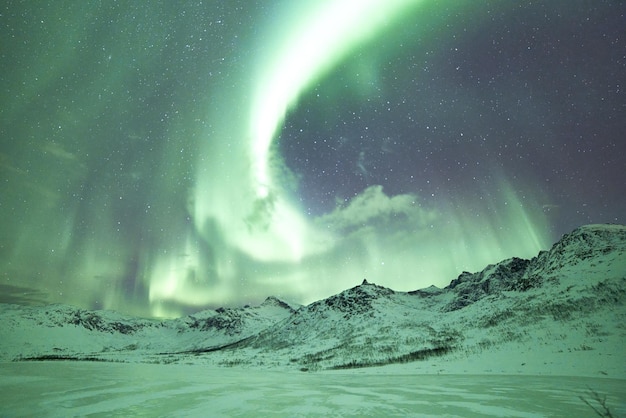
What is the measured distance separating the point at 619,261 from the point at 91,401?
80.2 metres

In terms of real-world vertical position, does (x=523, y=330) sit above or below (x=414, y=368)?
above

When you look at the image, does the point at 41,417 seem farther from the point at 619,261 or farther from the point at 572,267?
the point at 572,267

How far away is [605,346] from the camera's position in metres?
31.4

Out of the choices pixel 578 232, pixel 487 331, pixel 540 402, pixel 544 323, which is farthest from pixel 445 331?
pixel 540 402

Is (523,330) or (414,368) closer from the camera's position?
(414,368)

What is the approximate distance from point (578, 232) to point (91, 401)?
365 feet

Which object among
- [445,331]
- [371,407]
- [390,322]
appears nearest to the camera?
[371,407]

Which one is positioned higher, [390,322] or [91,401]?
[390,322]

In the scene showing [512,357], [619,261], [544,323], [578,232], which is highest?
[578,232]

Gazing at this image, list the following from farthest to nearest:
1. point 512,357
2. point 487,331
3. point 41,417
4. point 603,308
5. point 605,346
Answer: point 487,331 < point 603,308 < point 512,357 < point 605,346 < point 41,417

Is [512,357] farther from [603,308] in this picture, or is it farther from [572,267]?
[572,267]

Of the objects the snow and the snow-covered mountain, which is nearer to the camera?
the snow

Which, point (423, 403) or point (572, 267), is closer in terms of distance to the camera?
point (423, 403)

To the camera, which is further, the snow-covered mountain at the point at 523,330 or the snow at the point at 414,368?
the snow-covered mountain at the point at 523,330
